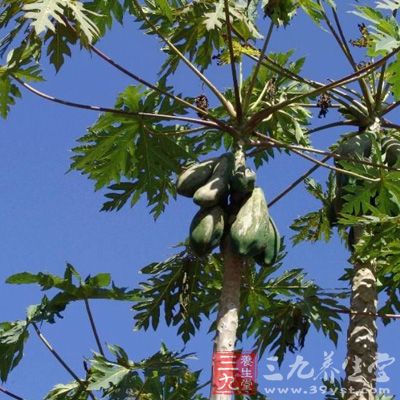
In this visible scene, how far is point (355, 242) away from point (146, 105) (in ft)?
6.13

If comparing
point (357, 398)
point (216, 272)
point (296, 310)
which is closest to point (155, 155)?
point (216, 272)

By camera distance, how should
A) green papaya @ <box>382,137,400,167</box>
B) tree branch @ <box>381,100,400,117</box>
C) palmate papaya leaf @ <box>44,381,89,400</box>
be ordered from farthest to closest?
tree branch @ <box>381,100,400,117</box> < green papaya @ <box>382,137,400,167</box> < palmate papaya leaf @ <box>44,381,89,400</box>

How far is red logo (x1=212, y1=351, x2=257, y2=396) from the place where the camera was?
5.82 meters

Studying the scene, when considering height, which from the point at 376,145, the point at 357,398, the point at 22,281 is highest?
the point at 376,145

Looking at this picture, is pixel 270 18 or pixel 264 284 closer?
pixel 270 18

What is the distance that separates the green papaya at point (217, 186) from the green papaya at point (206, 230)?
70mm

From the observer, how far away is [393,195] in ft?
23.8

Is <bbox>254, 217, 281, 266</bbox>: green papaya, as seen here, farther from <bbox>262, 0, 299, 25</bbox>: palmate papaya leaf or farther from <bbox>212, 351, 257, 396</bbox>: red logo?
<bbox>262, 0, 299, 25</bbox>: palmate papaya leaf

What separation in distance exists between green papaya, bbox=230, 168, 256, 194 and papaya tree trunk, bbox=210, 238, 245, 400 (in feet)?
1.15

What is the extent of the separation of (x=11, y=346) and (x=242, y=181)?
181cm

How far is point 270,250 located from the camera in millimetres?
6418

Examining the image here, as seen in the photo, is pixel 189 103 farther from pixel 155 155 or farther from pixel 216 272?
pixel 216 272

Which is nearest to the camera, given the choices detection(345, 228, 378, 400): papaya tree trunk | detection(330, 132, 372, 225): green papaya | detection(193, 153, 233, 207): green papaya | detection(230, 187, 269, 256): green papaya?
detection(230, 187, 269, 256): green papaya

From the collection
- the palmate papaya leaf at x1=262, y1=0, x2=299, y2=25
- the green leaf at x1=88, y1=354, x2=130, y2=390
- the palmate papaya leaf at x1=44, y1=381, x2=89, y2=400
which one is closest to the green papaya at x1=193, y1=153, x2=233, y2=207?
the palmate papaya leaf at x1=262, y1=0, x2=299, y2=25
